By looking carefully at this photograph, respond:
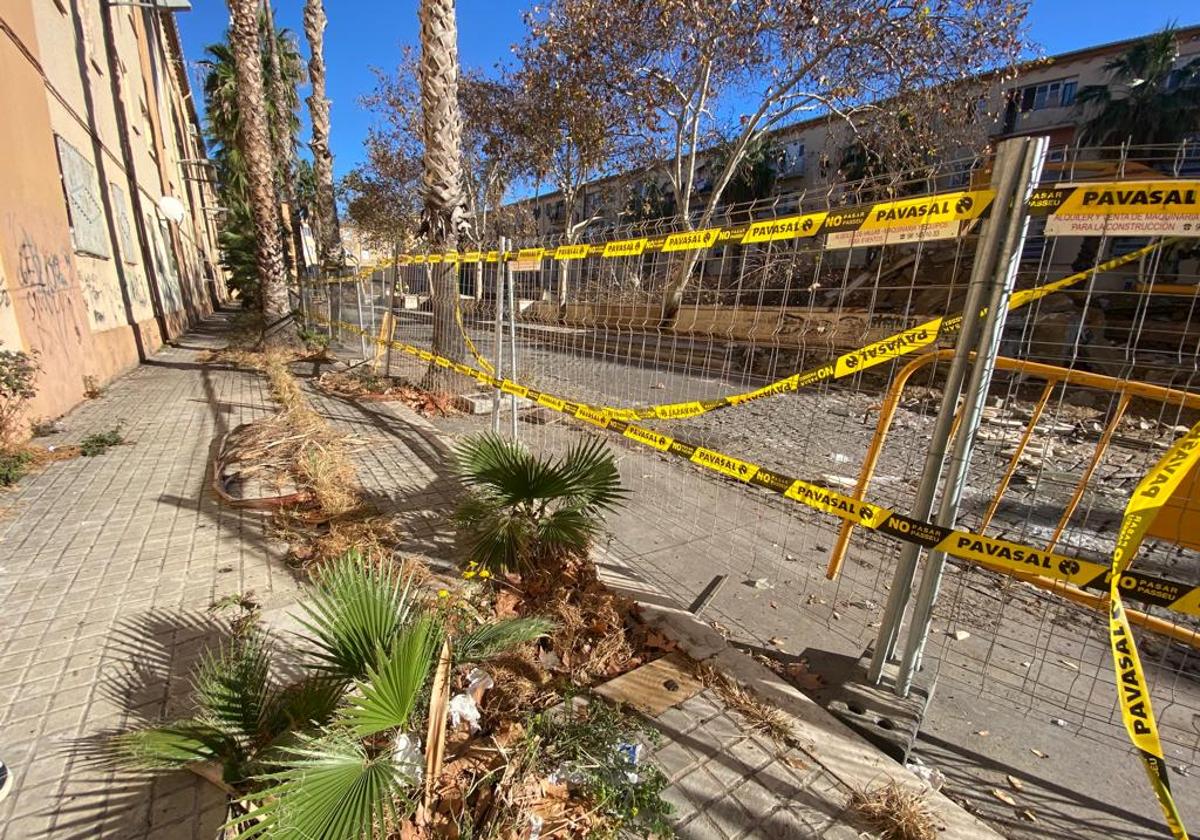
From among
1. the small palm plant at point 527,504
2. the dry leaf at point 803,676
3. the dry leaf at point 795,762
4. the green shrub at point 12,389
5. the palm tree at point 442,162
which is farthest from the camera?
the palm tree at point 442,162

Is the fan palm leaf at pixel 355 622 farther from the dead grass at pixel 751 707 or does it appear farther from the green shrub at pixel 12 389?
the green shrub at pixel 12 389

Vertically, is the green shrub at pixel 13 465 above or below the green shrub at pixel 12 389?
below

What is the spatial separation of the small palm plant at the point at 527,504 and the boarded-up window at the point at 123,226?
11436 millimetres

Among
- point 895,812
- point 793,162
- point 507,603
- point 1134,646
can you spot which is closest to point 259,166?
point 507,603

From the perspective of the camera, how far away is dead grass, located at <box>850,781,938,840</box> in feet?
5.64

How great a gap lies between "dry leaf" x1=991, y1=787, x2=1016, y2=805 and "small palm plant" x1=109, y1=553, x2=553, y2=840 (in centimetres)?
208

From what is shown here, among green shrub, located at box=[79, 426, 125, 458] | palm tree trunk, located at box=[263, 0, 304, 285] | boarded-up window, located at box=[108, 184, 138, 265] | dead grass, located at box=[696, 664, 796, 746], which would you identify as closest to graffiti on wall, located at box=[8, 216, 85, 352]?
green shrub, located at box=[79, 426, 125, 458]

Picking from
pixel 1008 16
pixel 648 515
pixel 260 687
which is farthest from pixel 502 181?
pixel 260 687

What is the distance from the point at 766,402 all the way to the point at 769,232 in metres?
6.81

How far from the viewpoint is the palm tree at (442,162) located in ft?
23.0

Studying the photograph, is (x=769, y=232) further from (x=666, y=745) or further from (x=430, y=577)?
(x=430, y=577)

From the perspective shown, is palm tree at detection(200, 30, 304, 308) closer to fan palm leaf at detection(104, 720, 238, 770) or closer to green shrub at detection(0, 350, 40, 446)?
green shrub at detection(0, 350, 40, 446)

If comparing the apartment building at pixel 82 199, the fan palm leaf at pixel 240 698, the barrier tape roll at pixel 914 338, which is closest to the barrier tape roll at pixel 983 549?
the barrier tape roll at pixel 914 338

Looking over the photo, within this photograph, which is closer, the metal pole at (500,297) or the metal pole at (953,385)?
the metal pole at (953,385)
